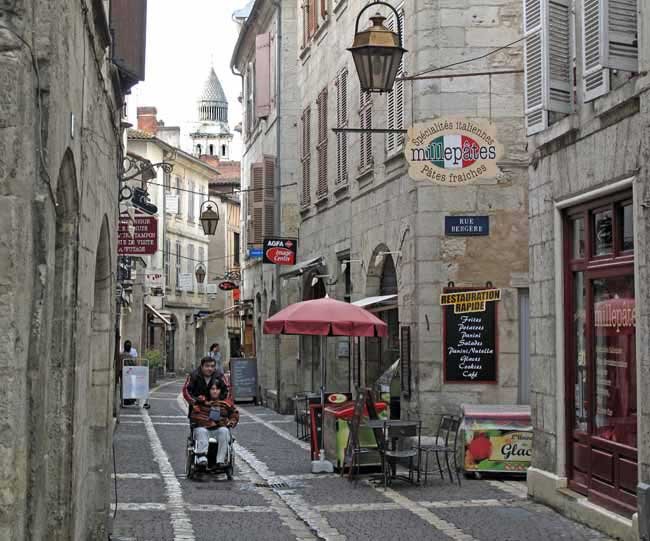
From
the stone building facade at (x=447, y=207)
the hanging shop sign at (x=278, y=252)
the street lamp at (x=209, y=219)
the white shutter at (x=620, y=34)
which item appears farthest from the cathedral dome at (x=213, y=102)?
the white shutter at (x=620, y=34)

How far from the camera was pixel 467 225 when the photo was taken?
17016 mm

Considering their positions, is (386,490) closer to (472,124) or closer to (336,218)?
(472,124)

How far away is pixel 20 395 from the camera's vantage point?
4.50 metres

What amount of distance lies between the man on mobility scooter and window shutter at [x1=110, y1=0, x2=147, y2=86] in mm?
4870

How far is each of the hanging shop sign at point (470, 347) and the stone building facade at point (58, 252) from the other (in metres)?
8.16

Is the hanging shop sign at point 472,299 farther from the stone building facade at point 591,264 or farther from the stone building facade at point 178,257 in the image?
the stone building facade at point 178,257

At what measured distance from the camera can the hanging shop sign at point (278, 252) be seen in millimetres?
25891

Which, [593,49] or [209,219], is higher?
[209,219]

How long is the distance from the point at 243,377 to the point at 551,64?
69.4 feet

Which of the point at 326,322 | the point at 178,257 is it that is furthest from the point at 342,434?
the point at 178,257

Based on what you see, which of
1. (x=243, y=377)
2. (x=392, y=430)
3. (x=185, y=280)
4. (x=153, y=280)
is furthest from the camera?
(x=185, y=280)

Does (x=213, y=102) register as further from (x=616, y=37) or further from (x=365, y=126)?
(x=616, y=37)

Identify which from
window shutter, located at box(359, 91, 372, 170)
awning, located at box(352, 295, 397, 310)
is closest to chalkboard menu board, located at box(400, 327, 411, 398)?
awning, located at box(352, 295, 397, 310)

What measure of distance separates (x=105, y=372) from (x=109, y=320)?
0.39 m
